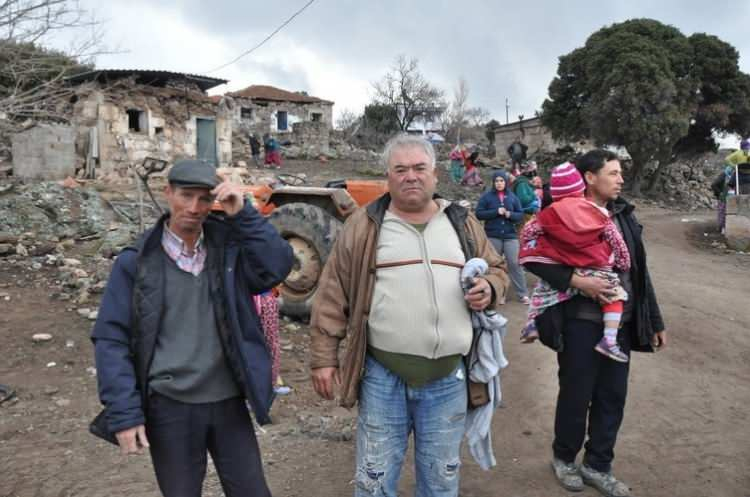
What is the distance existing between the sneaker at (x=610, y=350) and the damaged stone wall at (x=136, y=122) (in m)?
17.0

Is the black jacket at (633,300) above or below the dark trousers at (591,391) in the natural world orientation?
above

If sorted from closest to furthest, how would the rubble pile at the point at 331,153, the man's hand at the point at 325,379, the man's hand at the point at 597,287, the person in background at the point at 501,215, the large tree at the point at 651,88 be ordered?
the man's hand at the point at 325,379 → the man's hand at the point at 597,287 → the person in background at the point at 501,215 → the large tree at the point at 651,88 → the rubble pile at the point at 331,153

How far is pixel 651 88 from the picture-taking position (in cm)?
1862

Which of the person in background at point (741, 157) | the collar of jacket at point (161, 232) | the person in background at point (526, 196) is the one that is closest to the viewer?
the collar of jacket at point (161, 232)

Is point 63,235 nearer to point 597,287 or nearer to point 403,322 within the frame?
point 403,322

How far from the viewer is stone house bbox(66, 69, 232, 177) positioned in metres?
18.0

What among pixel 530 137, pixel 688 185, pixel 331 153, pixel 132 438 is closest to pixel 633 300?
pixel 132 438

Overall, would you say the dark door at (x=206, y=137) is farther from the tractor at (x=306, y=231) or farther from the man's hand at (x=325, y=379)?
the man's hand at (x=325, y=379)

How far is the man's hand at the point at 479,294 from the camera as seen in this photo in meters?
2.23

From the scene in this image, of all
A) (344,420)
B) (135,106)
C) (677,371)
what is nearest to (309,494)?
(344,420)

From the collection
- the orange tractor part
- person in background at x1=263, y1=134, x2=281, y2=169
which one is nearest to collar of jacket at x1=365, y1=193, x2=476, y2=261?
the orange tractor part

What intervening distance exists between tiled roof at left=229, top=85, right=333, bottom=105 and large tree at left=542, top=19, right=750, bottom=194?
20569mm

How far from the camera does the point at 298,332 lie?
6.07 m

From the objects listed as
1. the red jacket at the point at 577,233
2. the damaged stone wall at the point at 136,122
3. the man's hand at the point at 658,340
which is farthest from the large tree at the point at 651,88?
the red jacket at the point at 577,233
